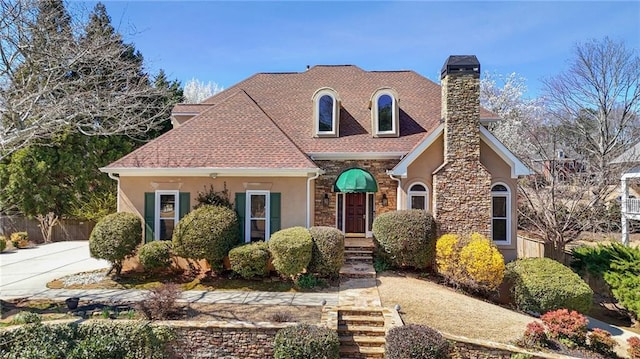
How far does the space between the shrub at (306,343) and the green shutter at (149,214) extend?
36.1 ft

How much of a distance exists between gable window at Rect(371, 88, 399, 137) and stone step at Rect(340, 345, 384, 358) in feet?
48.4

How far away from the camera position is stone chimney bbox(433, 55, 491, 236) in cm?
1912

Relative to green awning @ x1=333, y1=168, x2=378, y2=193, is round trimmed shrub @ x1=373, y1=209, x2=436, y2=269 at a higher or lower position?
lower

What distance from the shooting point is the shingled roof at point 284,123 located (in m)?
19.2

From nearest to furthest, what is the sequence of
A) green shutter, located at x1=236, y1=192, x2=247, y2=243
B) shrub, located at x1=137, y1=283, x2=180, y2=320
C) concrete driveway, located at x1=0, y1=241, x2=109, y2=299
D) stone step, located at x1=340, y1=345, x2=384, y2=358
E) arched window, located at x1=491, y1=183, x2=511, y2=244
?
stone step, located at x1=340, y1=345, x2=384, y2=358
shrub, located at x1=137, y1=283, x2=180, y2=320
concrete driveway, located at x1=0, y1=241, x2=109, y2=299
green shutter, located at x1=236, y1=192, x2=247, y2=243
arched window, located at x1=491, y1=183, x2=511, y2=244

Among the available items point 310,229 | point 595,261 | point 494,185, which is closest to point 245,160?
point 310,229

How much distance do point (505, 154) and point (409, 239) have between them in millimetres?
7707

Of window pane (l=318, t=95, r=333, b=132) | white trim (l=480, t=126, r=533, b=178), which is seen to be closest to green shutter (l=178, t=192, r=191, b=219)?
window pane (l=318, t=95, r=333, b=132)

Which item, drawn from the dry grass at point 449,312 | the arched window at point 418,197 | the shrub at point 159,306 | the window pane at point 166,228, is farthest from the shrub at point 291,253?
the arched window at point 418,197

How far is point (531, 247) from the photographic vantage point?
23906mm

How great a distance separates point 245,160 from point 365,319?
1035cm

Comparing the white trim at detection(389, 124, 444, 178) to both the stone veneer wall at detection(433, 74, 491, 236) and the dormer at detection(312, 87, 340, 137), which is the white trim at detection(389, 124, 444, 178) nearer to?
the stone veneer wall at detection(433, 74, 491, 236)

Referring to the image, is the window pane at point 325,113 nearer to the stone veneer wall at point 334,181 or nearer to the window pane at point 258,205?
the stone veneer wall at point 334,181

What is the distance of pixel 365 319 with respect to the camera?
43.2ft
